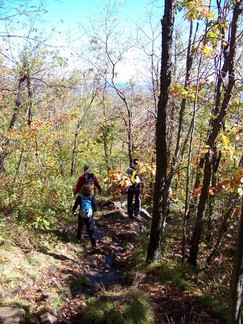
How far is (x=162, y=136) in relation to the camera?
682cm

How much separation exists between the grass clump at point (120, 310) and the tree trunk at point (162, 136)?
2.04 meters

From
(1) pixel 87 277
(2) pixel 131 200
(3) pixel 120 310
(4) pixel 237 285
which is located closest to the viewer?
(4) pixel 237 285

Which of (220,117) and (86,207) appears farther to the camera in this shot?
(86,207)

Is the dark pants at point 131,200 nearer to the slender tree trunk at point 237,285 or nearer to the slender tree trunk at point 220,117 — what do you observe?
the slender tree trunk at point 220,117

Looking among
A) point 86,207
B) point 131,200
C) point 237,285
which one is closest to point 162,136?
point 86,207

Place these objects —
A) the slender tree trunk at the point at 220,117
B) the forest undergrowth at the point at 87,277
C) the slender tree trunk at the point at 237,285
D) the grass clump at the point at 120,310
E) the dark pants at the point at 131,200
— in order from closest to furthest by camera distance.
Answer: the slender tree trunk at the point at 237,285 < the grass clump at the point at 120,310 < the forest undergrowth at the point at 87,277 < the slender tree trunk at the point at 220,117 < the dark pants at the point at 131,200

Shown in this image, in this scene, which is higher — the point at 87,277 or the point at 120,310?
the point at 120,310

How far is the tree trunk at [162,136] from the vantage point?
6297mm

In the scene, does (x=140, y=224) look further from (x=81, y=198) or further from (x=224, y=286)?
(x=224, y=286)

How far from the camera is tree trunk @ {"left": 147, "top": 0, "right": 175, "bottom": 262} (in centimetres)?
630

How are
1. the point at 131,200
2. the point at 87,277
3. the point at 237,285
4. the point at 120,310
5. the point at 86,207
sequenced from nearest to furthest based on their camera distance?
1. the point at 237,285
2. the point at 120,310
3. the point at 87,277
4. the point at 86,207
5. the point at 131,200

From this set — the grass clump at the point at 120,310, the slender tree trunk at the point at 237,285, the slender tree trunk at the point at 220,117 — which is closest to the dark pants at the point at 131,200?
the slender tree trunk at the point at 220,117

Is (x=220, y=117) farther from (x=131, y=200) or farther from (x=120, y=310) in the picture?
(x=131, y=200)

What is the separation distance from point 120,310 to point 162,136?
3.66 m
